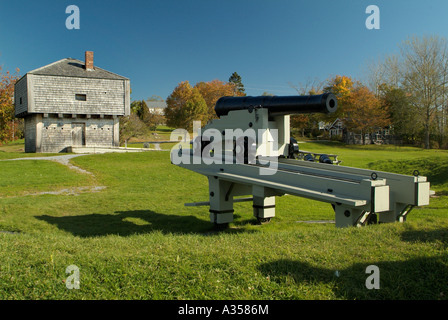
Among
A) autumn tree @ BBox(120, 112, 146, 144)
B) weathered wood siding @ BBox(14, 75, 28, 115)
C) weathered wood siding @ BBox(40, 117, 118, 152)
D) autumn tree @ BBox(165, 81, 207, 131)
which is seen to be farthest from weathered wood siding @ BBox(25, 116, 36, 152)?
autumn tree @ BBox(165, 81, 207, 131)

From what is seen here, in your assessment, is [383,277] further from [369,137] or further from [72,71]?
[369,137]

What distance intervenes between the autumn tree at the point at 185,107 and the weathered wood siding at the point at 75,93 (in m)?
19.9

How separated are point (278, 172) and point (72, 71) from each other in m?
29.4

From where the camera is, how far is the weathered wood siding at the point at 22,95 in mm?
30891

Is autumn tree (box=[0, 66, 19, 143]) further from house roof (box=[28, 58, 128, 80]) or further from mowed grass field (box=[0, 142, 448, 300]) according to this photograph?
mowed grass field (box=[0, 142, 448, 300])

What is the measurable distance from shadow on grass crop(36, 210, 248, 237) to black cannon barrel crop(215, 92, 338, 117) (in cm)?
287

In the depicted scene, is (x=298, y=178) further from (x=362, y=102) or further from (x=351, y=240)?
(x=362, y=102)

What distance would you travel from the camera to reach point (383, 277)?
153 inches

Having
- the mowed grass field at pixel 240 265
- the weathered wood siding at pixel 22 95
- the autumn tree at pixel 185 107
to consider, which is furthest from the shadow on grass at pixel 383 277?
the autumn tree at pixel 185 107

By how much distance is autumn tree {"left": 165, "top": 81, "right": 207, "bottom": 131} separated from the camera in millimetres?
53531

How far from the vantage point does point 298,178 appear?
6.80 meters

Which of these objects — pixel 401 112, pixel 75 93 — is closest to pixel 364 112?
pixel 401 112

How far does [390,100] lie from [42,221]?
50598 mm

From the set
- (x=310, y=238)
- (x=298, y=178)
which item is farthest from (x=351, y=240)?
(x=298, y=178)
